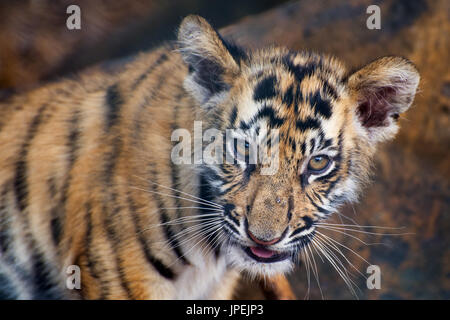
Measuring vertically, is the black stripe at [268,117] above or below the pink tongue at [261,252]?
above

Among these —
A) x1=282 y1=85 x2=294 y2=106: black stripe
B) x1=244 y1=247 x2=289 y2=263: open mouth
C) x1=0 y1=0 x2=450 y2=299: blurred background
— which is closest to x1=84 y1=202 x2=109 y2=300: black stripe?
x1=244 y1=247 x2=289 y2=263: open mouth

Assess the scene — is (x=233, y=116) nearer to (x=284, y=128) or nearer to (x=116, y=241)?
(x=284, y=128)

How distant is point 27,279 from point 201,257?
0.68m

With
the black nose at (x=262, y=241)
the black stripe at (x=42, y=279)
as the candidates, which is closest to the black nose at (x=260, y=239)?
the black nose at (x=262, y=241)

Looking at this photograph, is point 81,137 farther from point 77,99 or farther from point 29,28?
point 29,28

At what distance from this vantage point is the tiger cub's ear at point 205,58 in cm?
168

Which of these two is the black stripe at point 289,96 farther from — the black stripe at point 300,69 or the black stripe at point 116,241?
the black stripe at point 116,241

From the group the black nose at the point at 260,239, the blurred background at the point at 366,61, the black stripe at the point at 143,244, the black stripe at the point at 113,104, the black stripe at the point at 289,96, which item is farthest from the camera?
the blurred background at the point at 366,61

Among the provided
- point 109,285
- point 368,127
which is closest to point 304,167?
point 368,127

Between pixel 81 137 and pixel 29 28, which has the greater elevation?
pixel 29 28

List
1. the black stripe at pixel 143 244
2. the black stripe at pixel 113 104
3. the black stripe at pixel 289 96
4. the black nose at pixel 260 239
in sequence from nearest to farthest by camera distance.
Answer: the black nose at pixel 260 239
the black stripe at pixel 289 96
the black stripe at pixel 143 244
the black stripe at pixel 113 104

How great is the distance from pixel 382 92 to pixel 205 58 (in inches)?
22.8

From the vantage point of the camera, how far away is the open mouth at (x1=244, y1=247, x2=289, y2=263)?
1693 mm

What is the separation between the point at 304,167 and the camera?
1.63m
